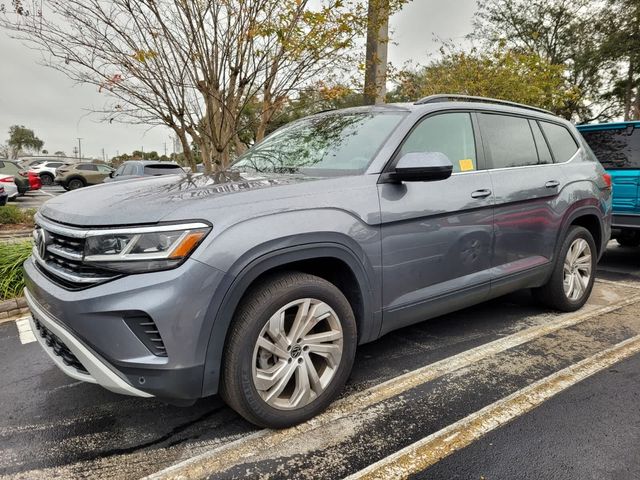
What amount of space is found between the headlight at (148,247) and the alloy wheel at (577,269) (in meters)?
3.32

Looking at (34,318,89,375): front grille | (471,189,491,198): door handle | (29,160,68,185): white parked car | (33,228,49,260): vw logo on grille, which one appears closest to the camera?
(34,318,89,375): front grille

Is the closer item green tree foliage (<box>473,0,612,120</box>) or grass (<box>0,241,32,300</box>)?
grass (<box>0,241,32,300</box>)

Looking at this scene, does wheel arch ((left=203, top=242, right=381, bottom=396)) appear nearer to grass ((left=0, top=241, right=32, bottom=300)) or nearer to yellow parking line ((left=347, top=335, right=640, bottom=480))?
yellow parking line ((left=347, top=335, right=640, bottom=480))

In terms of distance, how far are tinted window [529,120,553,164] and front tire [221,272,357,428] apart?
240cm

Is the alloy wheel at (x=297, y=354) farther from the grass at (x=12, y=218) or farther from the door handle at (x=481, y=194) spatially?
the grass at (x=12, y=218)

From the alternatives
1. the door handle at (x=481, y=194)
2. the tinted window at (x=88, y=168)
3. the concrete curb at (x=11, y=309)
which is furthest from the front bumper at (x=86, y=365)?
the tinted window at (x=88, y=168)

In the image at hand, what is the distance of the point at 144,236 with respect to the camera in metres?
1.90

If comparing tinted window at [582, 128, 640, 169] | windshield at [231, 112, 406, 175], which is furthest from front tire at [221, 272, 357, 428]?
tinted window at [582, 128, 640, 169]

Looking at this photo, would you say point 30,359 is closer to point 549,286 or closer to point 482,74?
point 549,286

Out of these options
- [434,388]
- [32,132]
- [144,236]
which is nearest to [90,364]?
[144,236]

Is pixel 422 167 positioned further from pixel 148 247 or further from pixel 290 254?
pixel 148 247

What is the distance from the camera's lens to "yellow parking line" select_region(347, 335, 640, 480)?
6.58 ft

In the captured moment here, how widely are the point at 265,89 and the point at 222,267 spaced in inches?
179

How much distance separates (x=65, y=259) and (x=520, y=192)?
2.97 m
